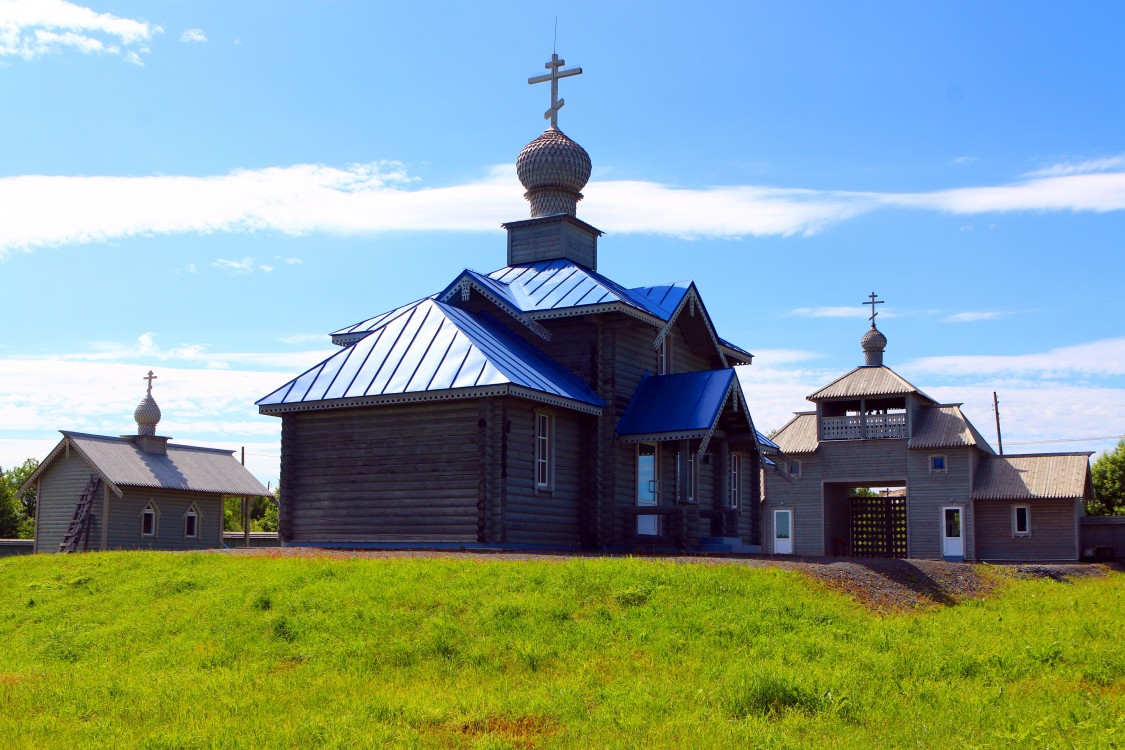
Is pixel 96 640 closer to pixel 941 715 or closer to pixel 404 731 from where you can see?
pixel 404 731

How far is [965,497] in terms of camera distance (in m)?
39.6

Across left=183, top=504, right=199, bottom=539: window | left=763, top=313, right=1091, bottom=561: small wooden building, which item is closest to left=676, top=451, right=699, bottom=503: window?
left=763, top=313, right=1091, bottom=561: small wooden building

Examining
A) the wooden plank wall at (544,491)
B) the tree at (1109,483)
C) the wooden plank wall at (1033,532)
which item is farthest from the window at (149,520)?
the tree at (1109,483)

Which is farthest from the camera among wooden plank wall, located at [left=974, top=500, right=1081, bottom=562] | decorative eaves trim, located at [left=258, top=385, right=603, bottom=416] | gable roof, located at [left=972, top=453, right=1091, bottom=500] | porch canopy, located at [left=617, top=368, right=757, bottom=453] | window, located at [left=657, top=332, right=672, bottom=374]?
wooden plank wall, located at [left=974, top=500, right=1081, bottom=562]

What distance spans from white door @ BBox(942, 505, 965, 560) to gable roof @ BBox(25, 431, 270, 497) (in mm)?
25191

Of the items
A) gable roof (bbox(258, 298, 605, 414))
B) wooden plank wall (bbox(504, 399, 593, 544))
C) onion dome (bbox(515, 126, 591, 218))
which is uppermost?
onion dome (bbox(515, 126, 591, 218))

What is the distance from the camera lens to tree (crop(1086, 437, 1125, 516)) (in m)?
52.8

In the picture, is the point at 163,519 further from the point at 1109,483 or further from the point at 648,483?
the point at 1109,483

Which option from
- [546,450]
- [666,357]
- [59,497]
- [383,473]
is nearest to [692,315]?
[666,357]

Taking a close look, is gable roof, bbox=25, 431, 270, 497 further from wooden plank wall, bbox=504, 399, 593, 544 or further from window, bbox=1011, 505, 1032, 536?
window, bbox=1011, 505, 1032, 536

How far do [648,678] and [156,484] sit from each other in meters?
32.1

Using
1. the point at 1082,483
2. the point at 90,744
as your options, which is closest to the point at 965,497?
the point at 1082,483

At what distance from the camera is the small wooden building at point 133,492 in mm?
38031

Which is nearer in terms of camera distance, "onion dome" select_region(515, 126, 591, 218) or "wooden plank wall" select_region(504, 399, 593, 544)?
"wooden plank wall" select_region(504, 399, 593, 544)
